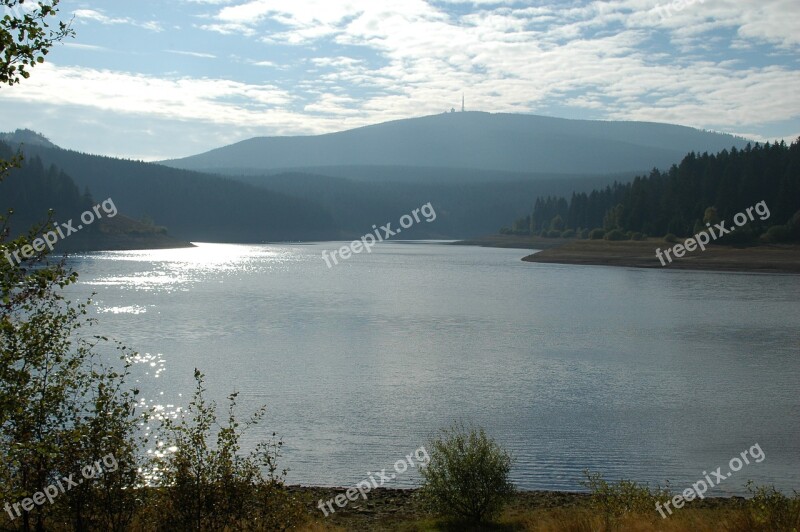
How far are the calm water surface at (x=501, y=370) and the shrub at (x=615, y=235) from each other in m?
46.7

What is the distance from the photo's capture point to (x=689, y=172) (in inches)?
4902

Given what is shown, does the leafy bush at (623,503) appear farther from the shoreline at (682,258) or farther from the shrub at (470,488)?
the shoreline at (682,258)

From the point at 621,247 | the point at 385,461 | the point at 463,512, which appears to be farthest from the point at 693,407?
the point at 621,247

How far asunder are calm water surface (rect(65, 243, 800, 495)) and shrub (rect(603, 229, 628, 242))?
4671cm

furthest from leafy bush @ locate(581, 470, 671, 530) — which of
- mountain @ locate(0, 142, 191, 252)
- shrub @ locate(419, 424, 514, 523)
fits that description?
mountain @ locate(0, 142, 191, 252)

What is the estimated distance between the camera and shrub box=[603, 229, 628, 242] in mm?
115250

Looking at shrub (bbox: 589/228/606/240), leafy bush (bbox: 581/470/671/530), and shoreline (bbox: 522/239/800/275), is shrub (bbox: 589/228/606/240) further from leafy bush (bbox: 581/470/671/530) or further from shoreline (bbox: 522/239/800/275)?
leafy bush (bbox: 581/470/671/530)

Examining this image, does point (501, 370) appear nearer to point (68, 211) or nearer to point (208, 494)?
point (208, 494)

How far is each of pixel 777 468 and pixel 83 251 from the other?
408 ft

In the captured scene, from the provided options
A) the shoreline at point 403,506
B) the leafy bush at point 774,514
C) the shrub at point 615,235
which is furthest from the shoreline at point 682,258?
the leafy bush at point 774,514

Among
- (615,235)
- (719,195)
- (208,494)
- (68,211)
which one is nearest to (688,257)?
(615,235)

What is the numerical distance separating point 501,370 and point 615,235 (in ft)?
296

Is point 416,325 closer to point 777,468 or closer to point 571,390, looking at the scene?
point 571,390

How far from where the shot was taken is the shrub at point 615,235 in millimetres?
115250
